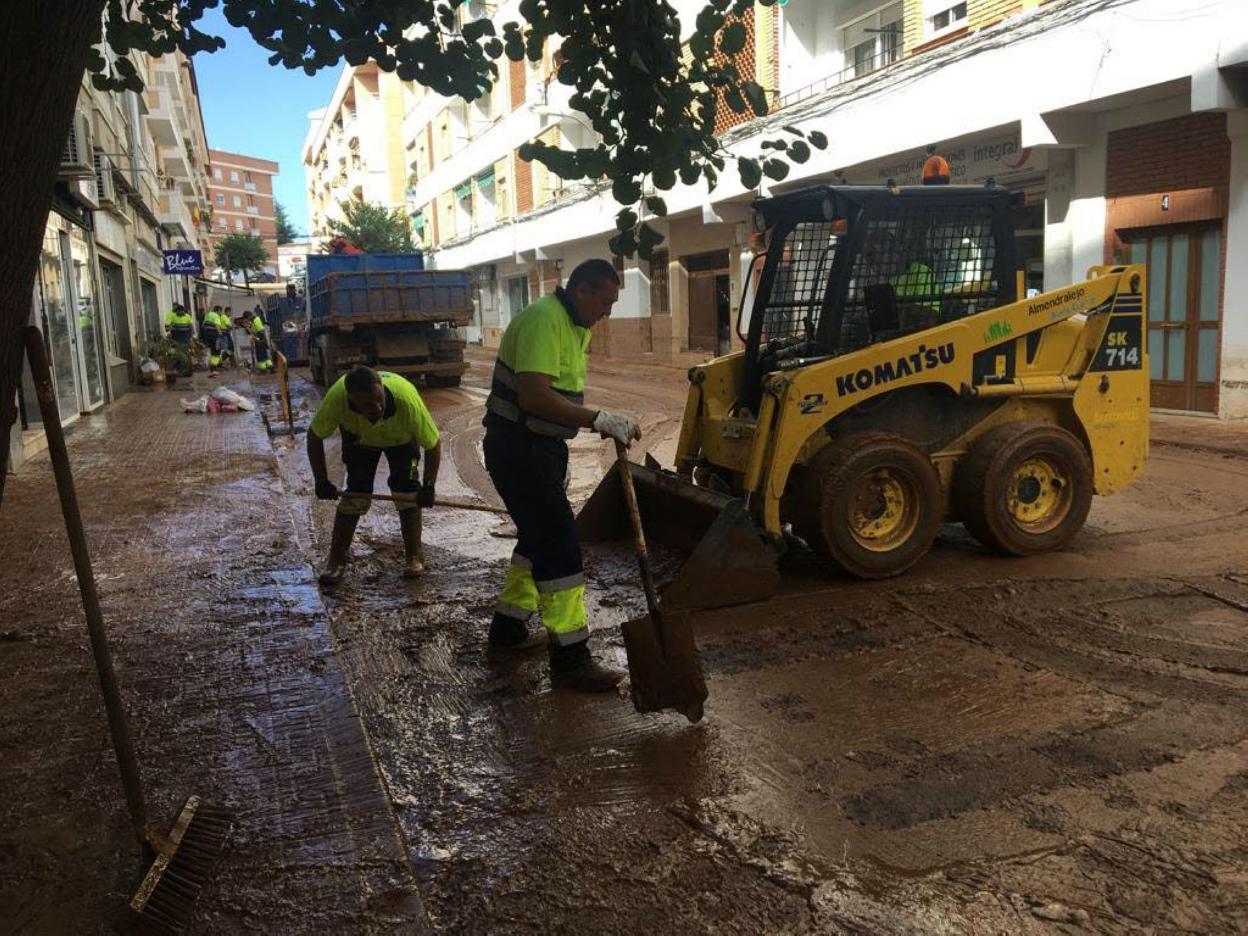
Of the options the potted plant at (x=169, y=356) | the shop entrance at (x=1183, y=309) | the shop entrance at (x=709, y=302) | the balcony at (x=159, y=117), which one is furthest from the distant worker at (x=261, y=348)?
the shop entrance at (x=1183, y=309)

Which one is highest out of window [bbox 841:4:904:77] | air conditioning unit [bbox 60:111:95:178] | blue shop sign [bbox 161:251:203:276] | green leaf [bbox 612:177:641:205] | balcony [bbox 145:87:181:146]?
balcony [bbox 145:87:181:146]

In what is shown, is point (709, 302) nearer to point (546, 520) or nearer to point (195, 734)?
point (546, 520)

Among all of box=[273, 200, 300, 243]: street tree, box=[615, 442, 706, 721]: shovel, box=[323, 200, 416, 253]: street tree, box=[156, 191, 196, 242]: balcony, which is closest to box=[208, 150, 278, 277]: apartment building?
box=[273, 200, 300, 243]: street tree

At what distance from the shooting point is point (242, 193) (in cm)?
10169

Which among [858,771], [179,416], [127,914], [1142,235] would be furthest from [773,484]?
[179,416]

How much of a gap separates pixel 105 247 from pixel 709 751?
18.0m

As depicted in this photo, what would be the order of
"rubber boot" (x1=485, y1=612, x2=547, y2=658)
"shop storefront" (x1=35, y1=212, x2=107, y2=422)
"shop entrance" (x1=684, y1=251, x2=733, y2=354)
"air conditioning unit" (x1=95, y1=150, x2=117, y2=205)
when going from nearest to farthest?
"rubber boot" (x1=485, y1=612, x2=547, y2=658), "shop storefront" (x1=35, y1=212, x2=107, y2=422), "air conditioning unit" (x1=95, y1=150, x2=117, y2=205), "shop entrance" (x1=684, y1=251, x2=733, y2=354)

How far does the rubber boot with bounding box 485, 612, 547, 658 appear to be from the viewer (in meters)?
4.42

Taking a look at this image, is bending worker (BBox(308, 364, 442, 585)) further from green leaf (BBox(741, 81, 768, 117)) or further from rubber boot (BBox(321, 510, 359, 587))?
green leaf (BBox(741, 81, 768, 117))

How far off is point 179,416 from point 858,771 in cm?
1323

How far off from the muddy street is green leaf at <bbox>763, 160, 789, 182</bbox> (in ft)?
6.68

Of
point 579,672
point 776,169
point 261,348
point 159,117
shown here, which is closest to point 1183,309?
point 776,169

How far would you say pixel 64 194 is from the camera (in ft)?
43.6

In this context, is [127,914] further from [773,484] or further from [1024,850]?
[773,484]
